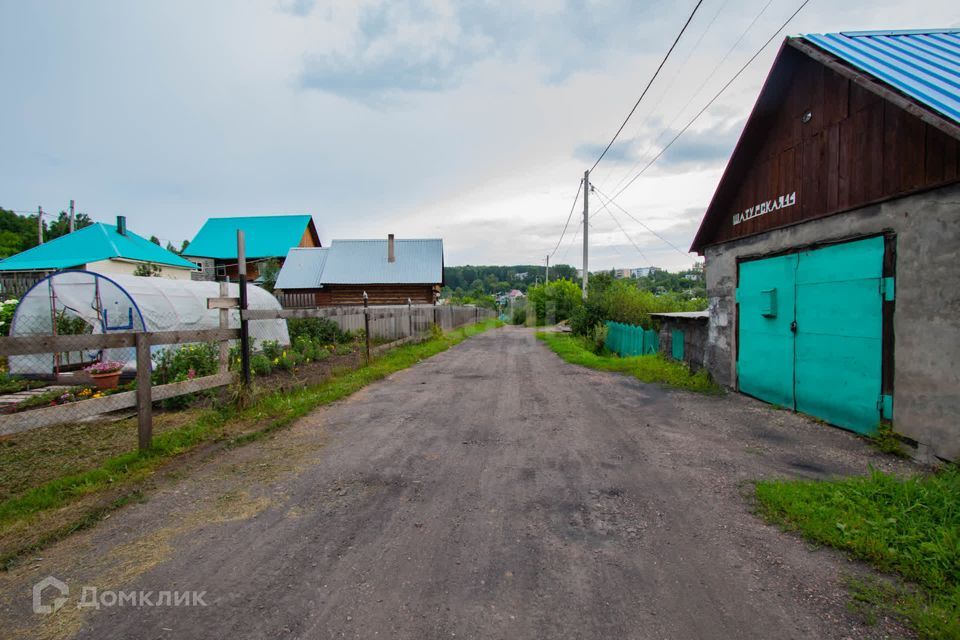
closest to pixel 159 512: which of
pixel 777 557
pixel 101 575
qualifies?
pixel 101 575

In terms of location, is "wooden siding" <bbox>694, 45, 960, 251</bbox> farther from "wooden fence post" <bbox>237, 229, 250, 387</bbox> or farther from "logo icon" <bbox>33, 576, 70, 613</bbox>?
"wooden fence post" <bbox>237, 229, 250, 387</bbox>

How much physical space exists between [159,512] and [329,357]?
29.6 ft

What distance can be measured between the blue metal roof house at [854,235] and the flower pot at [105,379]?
1187 centimetres

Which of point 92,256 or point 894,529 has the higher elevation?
point 92,256

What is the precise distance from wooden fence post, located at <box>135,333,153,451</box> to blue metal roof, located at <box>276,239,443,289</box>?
79.8ft

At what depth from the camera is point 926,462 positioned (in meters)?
4.59

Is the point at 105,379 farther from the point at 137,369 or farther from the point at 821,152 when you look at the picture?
the point at 821,152

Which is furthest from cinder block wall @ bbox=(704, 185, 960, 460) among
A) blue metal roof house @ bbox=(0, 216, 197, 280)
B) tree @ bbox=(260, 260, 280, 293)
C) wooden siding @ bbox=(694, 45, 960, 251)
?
tree @ bbox=(260, 260, 280, 293)

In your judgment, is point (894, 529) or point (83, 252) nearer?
point (894, 529)

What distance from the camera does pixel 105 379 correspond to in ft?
27.1

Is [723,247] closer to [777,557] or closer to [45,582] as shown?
[777,557]

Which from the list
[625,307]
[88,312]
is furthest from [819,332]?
[88,312]

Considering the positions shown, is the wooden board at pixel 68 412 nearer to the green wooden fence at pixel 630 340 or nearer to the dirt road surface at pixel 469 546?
the dirt road surface at pixel 469 546

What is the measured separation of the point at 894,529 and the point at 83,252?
33.3m
